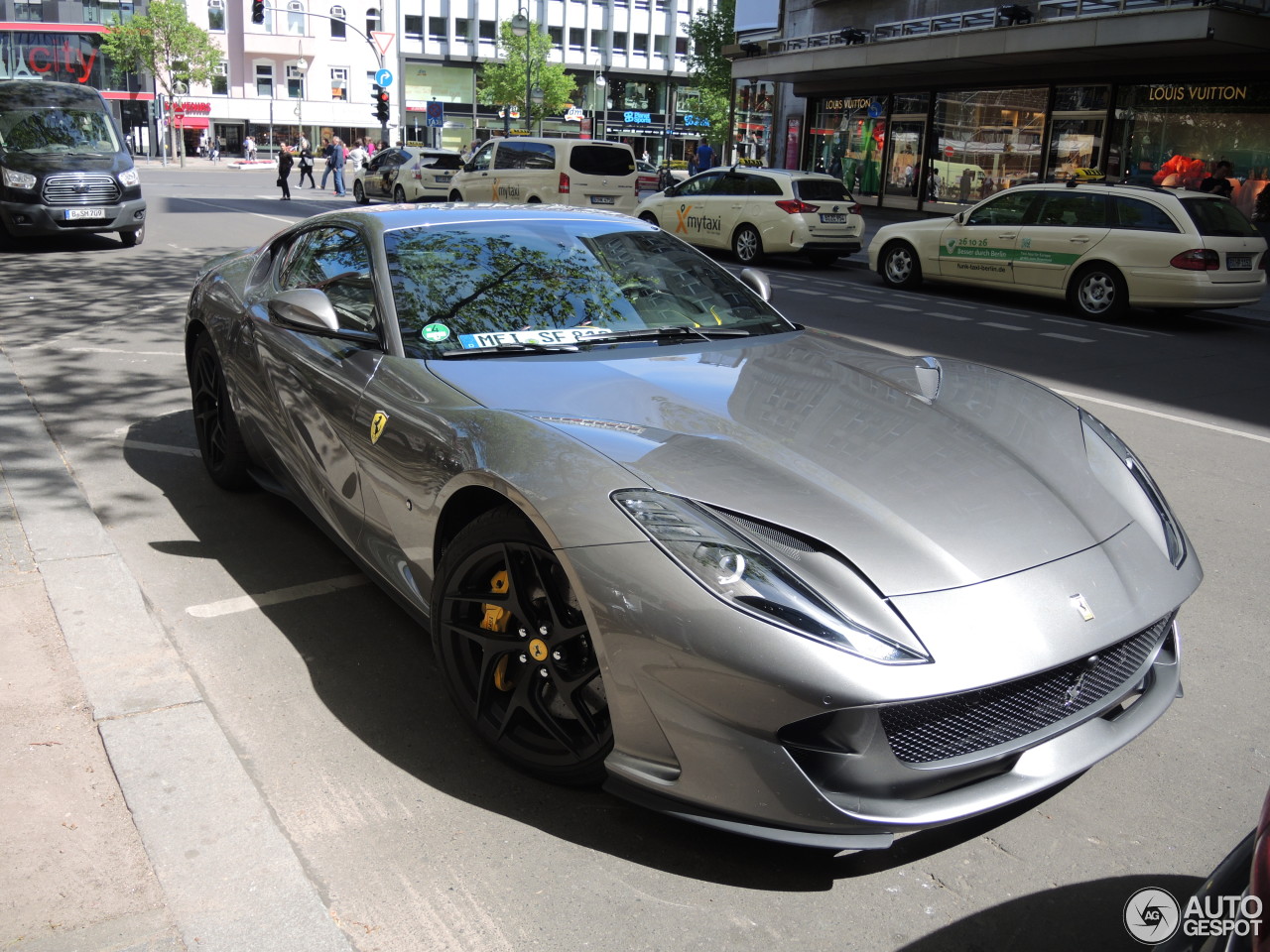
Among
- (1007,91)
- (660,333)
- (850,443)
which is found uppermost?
(1007,91)

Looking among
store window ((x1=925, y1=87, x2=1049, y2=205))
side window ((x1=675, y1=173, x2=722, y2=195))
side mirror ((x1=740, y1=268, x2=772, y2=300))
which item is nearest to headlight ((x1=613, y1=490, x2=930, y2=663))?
side mirror ((x1=740, y1=268, x2=772, y2=300))

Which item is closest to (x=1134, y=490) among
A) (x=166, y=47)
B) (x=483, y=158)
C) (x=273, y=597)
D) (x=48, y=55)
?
(x=273, y=597)

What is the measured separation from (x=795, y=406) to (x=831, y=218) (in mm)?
14620

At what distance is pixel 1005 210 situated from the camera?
544 inches

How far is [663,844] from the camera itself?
2.73 meters

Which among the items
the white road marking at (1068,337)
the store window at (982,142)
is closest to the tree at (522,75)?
the store window at (982,142)

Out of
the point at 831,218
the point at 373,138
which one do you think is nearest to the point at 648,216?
the point at 831,218

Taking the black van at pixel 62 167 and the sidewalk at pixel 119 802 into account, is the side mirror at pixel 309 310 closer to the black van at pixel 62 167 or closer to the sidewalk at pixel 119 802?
the sidewalk at pixel 119 802

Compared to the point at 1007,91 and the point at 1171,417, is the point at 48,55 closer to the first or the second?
the point at 1007,91

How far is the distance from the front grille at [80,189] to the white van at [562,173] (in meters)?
7.25

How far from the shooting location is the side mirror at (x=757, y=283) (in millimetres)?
4699

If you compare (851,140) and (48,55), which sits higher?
(48,55)

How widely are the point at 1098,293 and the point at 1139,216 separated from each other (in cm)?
92

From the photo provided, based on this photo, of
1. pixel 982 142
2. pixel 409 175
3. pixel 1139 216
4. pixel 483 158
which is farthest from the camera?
pixel 409 175
